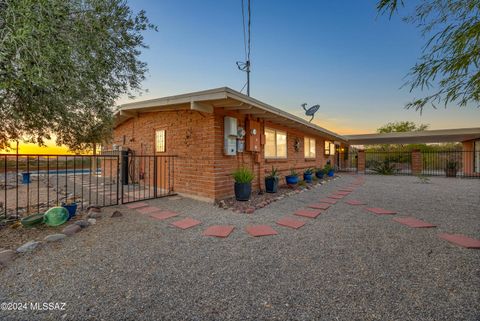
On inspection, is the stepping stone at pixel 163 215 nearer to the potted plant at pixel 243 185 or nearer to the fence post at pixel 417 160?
the potted plant at pixel 243 185

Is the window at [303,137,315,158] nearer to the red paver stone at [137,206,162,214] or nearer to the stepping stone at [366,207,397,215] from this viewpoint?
the stepping stone at [366,207,397,215]

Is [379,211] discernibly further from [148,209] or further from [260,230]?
[148,209]

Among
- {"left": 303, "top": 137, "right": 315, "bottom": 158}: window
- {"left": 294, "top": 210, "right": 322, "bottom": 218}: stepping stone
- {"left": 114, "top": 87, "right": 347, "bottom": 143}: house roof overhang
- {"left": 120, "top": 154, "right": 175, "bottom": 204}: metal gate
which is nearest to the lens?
{"left": 294, "top": 210, "right": 322, "bottom": 218}: stepping stone

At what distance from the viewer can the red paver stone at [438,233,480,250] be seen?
Result: 2439 millimetres

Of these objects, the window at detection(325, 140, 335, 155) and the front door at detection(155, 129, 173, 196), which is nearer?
the front door at detection(155, 129, 173, 196)

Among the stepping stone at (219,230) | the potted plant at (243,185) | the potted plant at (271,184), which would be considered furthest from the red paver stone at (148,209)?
the potted plant at (271,184)

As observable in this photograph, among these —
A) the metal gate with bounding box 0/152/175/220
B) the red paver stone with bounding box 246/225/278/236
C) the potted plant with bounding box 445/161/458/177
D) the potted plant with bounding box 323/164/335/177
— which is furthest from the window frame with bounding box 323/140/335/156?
the red paver stone with bounding box 246/225/278/236

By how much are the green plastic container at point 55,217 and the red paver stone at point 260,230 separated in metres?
3.08

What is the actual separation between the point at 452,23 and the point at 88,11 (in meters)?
4.49

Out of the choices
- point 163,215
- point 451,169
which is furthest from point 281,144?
point 451,169

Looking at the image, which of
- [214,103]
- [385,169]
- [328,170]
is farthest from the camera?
[385,169]

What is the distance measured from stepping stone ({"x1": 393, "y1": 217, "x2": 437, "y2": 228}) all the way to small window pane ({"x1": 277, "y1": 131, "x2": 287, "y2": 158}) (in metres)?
4.43

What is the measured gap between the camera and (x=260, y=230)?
3014mm

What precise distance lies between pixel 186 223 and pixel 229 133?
2.48 m
